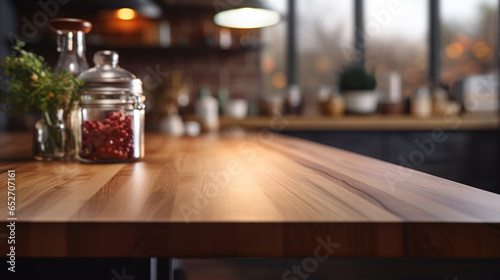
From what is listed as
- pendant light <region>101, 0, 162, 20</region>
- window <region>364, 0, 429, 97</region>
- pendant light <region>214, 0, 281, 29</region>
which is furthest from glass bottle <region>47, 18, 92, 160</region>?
window <region>364, 0, 429, 97</region>

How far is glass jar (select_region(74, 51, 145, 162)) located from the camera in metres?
0.99

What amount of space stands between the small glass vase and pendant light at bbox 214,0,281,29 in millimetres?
1072

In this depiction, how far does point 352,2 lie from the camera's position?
13.6 ft

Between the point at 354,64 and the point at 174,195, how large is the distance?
371 centimetres

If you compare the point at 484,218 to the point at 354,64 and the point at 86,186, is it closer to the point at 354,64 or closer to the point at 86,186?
the point at 86,186

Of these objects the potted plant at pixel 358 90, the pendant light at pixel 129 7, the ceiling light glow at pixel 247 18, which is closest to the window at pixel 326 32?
the potted plant at pixel 358 90

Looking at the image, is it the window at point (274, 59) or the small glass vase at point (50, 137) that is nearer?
the small glass vase at point (50, 137)

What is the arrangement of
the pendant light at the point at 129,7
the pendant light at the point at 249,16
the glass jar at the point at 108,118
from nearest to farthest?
the glass jar at the point at 108,118 < the pendant light at the point at 249,16 < the pendant light at the point at 129,7

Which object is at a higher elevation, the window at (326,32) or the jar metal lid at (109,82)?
the window at (326,32)

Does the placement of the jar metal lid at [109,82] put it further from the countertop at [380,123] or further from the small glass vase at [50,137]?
the countertop at [380,123]

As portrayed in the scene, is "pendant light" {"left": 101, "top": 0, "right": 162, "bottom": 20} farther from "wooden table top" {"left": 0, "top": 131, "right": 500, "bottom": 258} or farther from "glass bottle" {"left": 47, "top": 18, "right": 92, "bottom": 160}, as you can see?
"wooden table top" {"left": 0, "top": 131, "right": 500, "bottom": 258}

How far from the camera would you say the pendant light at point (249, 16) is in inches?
77.1

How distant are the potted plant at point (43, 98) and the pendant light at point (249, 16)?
105 centimetres

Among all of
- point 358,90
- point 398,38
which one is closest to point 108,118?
point 358,90
